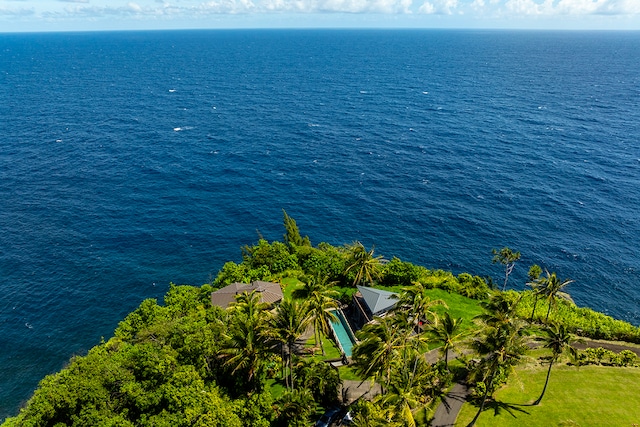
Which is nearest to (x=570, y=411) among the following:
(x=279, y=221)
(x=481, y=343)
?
(x=481, y=343)

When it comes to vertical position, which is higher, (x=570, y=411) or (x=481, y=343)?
(x=481, y=343)

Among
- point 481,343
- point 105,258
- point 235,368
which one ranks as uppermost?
point 481,343

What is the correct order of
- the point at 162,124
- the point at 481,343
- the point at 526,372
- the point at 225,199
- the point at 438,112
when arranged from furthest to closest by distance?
1. the point at 438,112
2. the point at 162,124
3. the point at 225,199
4. the point at 526,372
5. the point at 481,343

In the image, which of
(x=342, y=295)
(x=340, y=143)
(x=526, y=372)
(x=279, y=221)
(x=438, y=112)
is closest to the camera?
(x=526, y=372)

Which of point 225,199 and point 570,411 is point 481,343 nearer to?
point 570,411

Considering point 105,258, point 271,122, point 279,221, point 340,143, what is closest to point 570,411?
point 279,221

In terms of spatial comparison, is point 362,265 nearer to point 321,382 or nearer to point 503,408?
point 321,382

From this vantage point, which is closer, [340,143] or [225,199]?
[225,199]
